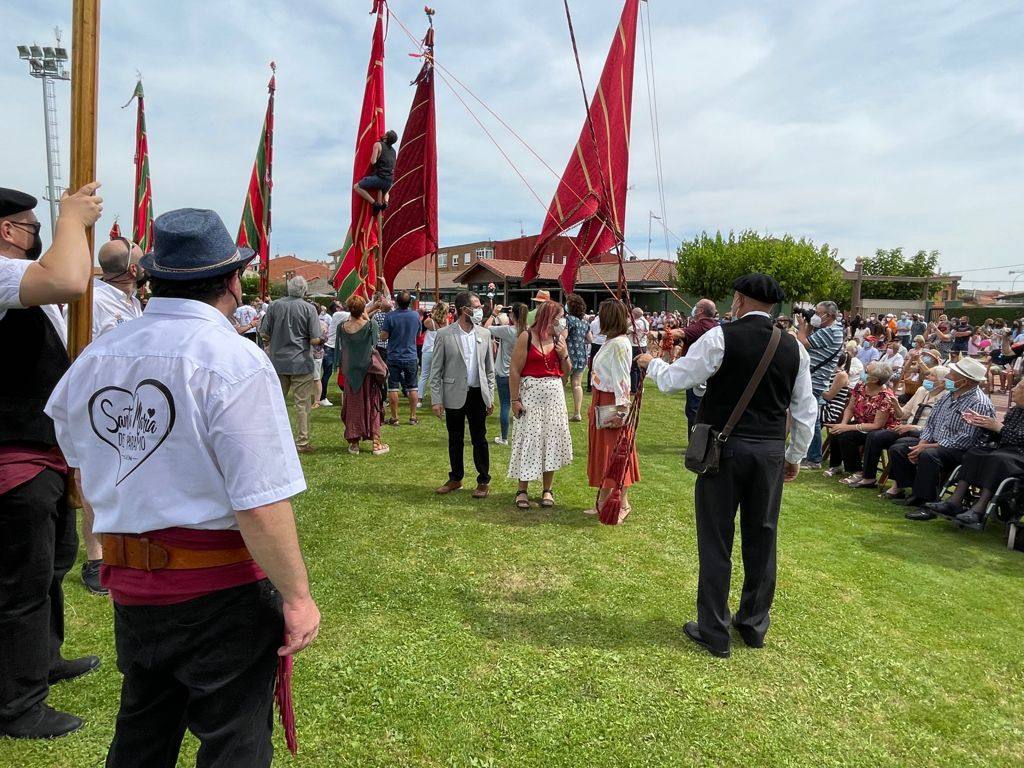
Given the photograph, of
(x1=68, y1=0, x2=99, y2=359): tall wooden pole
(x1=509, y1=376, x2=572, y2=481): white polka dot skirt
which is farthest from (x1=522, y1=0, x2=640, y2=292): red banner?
(x1=68, y1=0, x2=99, y2=359): tall wooden pole

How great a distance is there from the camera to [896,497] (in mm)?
6777

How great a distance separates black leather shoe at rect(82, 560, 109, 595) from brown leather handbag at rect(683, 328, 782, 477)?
3652mm

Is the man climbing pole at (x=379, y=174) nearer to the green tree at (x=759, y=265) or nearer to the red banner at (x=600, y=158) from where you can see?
the red banner at (x=600, y=158)

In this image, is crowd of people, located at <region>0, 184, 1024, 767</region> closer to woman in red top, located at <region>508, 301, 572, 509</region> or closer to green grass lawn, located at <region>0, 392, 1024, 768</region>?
green grass lawn, located at <region>0, 392, 1024, 768</region>

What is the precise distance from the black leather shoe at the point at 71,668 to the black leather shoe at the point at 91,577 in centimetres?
85

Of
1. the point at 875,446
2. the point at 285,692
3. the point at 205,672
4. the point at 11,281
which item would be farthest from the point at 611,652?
the point at 875,446

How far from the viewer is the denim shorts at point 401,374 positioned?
380 inches

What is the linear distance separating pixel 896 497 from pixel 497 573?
16.2ft

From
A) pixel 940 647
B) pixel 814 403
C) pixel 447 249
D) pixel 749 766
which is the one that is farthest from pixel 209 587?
pixel 447 249

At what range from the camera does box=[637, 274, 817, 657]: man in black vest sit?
329 centimetres

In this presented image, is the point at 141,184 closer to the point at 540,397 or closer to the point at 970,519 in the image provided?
the point at 540,397

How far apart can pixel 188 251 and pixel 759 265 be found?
47205 millimetres

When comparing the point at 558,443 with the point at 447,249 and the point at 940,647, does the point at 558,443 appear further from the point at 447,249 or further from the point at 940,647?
the point at 447,249

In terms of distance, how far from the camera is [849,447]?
7539 millimetres
